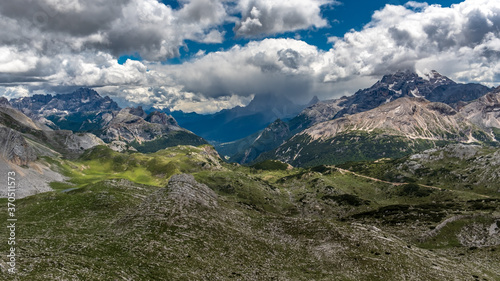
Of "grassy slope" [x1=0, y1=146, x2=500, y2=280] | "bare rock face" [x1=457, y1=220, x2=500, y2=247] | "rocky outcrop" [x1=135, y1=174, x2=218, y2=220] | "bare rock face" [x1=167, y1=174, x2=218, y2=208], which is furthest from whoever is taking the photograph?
"bare rock face" [x1=457, y1=220, x2=500, y2=247]

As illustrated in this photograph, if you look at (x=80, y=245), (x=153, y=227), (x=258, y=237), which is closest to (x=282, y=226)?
(x=258, y=237)

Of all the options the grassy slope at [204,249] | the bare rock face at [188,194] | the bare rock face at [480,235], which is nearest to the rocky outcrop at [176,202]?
the bare rock face at [188,194]

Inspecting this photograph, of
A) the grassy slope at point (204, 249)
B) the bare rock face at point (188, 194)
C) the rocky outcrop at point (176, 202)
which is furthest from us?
the bare rock face at point (188, 194)

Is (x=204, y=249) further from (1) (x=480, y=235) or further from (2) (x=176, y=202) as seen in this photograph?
(1) (x=480, y=235)

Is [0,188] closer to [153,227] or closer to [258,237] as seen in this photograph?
[153,227]

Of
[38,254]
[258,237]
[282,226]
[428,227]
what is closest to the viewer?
[38,254]

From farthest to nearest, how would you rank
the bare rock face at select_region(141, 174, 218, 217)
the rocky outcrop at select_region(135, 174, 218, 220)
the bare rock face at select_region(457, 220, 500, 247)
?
the bare rock face at select_region(457, 220, 500, 247)
the bare rock face at select_region(141, 174, 218, 217)
the rocky outcrop at select_region(135, 174, 218, 220)

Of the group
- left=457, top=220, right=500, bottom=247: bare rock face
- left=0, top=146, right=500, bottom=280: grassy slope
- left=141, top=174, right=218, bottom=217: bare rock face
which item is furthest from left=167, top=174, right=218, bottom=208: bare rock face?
left=457, top=220, right=500, bottom=247: bare rock face

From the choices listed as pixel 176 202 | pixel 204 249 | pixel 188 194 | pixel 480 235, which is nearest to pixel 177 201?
pixel 176 202

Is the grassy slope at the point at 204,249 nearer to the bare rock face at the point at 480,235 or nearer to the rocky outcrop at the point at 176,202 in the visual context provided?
the rocky outcrop at the point at 176,202

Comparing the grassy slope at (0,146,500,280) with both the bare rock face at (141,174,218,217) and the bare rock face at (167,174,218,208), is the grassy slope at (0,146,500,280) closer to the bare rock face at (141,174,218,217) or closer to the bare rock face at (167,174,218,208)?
the bare rock face at (141,174,218,217)

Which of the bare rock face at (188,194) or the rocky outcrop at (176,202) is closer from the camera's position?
the rocky outcrop at (176,202)
